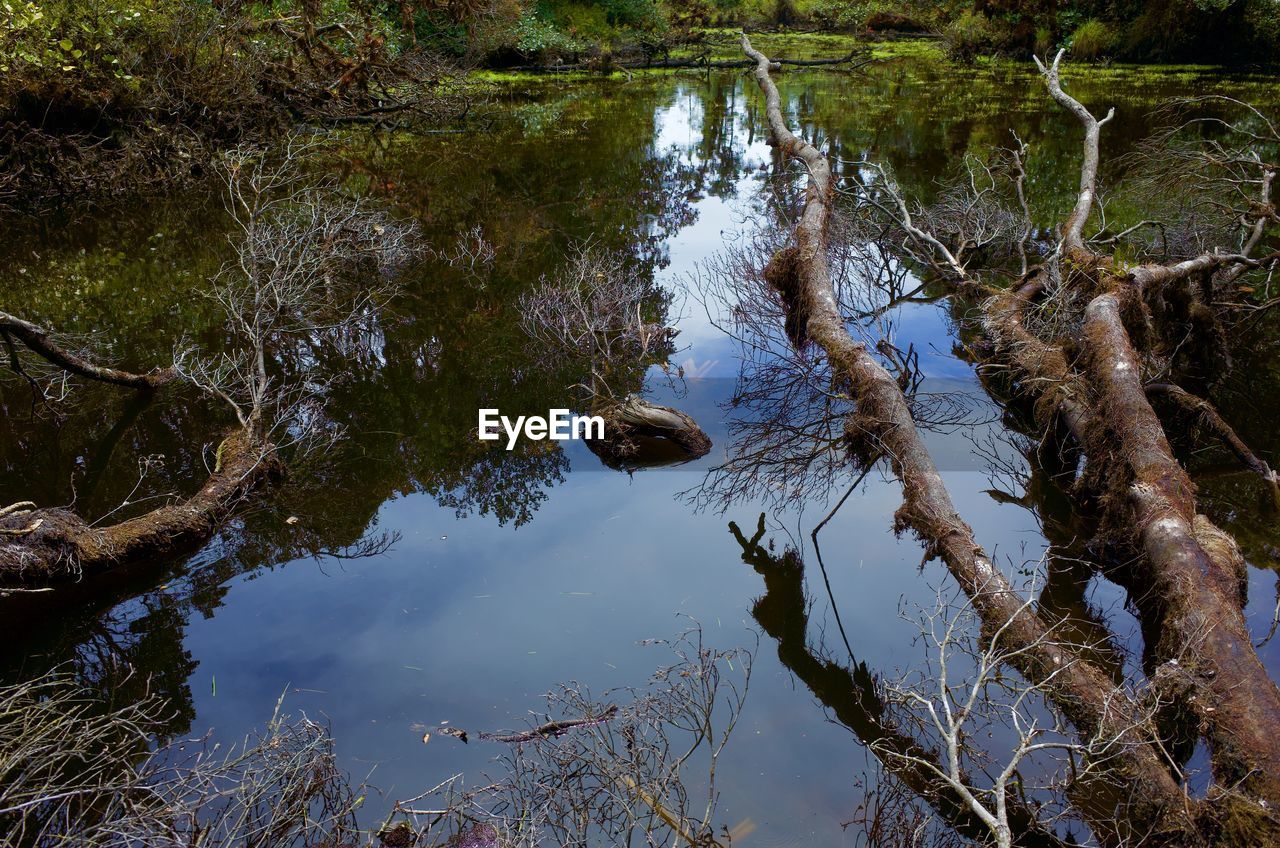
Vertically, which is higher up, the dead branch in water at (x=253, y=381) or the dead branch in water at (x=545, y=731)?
the dead branch in water at (x=253, y=381)

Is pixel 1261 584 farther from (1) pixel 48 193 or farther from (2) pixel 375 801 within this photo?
(1) pixel 48 193

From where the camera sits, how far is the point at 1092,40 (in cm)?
2506

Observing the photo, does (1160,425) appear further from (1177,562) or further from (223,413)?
Answer: (223,413)

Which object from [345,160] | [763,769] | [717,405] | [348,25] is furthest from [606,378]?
[348,25]

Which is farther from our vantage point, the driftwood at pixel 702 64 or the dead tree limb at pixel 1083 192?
the driftwood at pixel 702 64

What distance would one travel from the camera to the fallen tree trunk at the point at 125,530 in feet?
15.9

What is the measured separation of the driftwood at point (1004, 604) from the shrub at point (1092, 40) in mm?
20790

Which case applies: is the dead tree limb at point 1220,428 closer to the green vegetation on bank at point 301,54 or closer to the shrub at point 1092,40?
the green vegetation on bank at point 301,54

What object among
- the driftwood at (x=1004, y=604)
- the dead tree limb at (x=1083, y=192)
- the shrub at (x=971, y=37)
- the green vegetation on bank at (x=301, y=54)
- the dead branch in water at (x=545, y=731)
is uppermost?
the shrub at (x=971, y=37)

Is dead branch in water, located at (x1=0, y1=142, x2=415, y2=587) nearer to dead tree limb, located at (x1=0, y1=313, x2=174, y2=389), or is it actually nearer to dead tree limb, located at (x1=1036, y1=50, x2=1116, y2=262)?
dead tree limb, located at (x1=0, y1=313, x2=174, y2=389)

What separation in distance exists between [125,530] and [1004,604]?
4.91 metres

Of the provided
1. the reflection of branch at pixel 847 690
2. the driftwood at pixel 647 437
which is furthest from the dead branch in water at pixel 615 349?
the reflection of branch at pixel 847 690

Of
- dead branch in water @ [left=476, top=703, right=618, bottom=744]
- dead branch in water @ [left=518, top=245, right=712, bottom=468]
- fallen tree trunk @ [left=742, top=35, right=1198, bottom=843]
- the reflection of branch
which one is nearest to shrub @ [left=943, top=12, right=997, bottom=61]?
dead branch in water @ [left=518, top=245, right=712, bottom=468]

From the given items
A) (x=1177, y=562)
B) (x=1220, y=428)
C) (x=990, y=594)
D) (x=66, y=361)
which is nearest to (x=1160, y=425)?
(x=1220, y=428)
